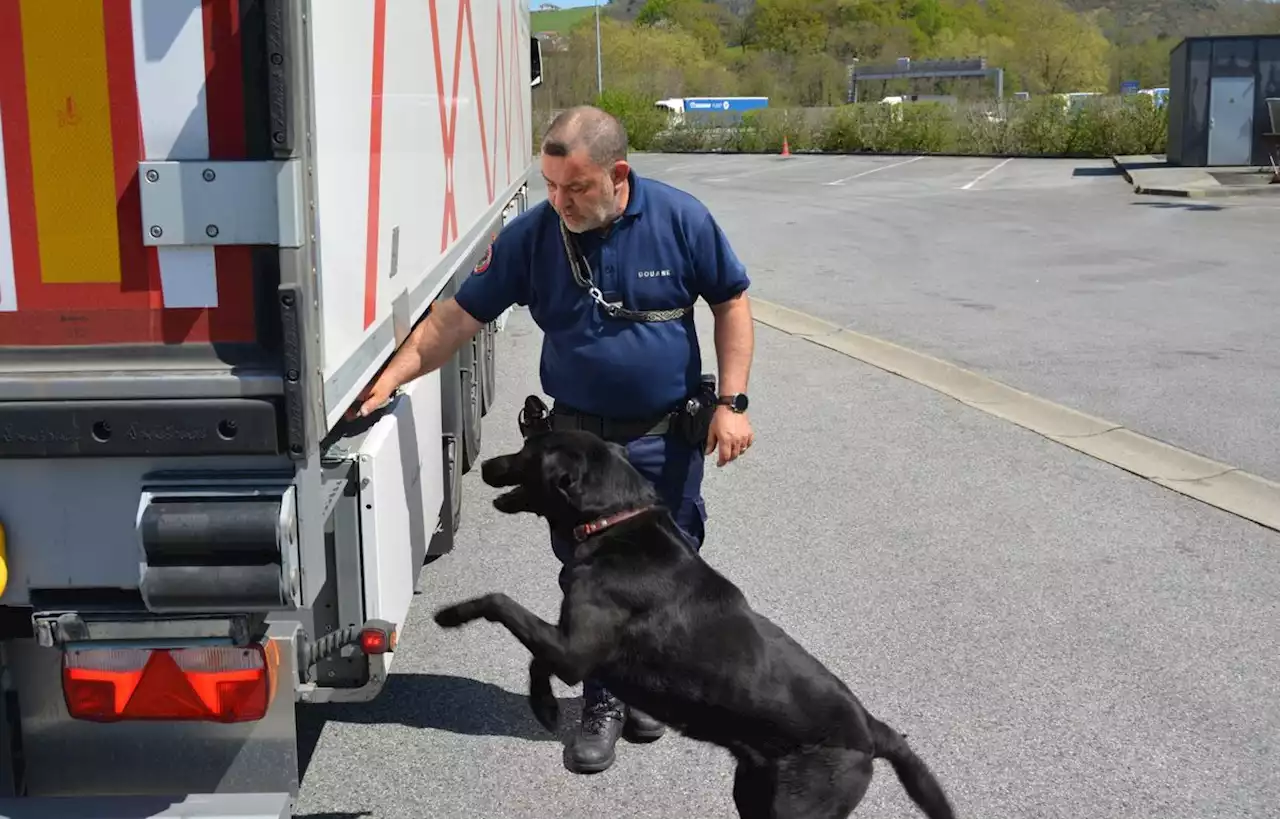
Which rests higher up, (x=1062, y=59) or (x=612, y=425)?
(x=1062, y=59)

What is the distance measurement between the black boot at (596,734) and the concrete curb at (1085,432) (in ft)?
12.3

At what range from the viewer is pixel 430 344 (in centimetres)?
408

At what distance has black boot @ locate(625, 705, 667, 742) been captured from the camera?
441cm

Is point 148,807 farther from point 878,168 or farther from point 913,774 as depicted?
point 878,168

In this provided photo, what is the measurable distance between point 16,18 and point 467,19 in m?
3.88

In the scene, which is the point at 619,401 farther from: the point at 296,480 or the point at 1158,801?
the point at 1158,801

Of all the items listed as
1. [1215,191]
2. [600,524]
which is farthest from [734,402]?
[1215,191]

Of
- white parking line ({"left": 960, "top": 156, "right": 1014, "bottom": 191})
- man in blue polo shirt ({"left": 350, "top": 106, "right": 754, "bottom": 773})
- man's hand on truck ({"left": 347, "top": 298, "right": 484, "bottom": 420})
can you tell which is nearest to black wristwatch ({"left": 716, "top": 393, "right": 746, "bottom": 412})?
man in blue polo shirt ({"left": 350, "top": 106, "right": 754, "bottom": 773})

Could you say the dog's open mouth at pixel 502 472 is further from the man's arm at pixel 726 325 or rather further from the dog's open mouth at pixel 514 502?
the man's arm at pixel 726 325

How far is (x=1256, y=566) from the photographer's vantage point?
19.5 ft

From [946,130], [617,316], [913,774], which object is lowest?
[913,774]

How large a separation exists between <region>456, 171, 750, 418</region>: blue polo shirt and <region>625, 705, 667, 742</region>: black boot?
102cm

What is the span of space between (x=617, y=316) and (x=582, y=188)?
42cm

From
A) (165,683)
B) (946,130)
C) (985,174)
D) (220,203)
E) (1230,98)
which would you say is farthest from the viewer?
(946,130)
